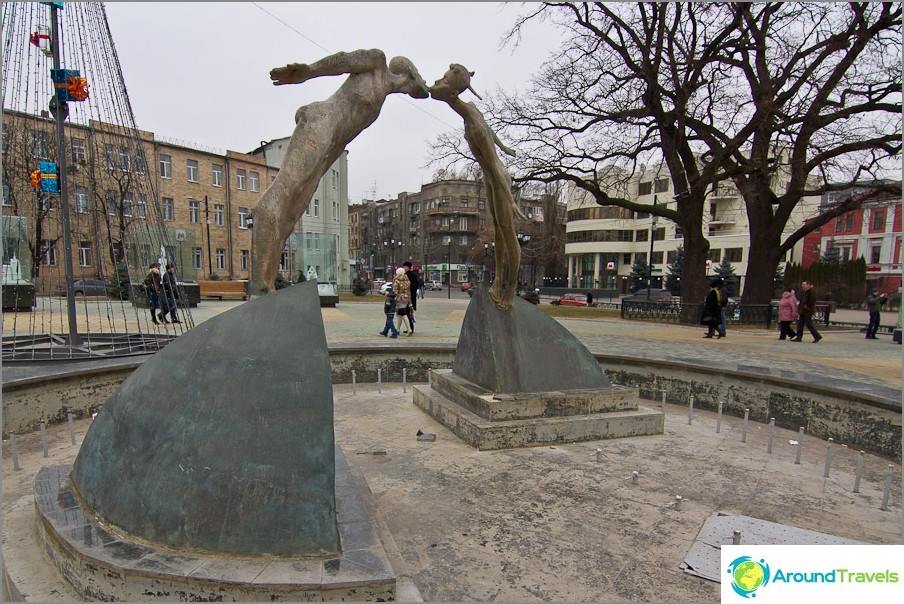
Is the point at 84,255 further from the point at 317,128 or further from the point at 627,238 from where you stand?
the point at 627,238

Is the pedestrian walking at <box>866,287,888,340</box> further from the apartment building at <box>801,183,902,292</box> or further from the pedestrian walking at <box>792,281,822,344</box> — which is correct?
the apartment building at <box>801,183,902,292</box>

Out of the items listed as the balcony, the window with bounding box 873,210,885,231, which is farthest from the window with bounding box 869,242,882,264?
the balcony

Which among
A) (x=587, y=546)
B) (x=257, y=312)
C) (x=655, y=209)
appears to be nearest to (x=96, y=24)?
(x=257, y=312)

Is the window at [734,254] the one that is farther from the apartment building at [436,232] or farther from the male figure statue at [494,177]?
the male figure statue at [494,177]

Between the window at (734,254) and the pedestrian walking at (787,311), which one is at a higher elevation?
the window at (734,254)

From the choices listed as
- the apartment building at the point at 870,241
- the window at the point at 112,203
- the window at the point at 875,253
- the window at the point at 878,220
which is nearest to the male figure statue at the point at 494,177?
the window at the point at 112,203

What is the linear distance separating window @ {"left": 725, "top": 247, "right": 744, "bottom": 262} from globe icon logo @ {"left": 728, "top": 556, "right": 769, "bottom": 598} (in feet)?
171

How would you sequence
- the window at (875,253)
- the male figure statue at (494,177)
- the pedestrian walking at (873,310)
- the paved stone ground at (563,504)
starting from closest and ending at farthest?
1. the paved stone ground at (563,504)
2. the male figure statue at (494,177)
3. the pedestrian walking at (873,310)
4. the window at (875,253)

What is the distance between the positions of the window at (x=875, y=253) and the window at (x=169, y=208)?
58.4m

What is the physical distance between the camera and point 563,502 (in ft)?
12.9

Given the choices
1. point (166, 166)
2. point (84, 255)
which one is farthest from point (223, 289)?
point (166, 166)

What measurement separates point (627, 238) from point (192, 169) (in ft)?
147

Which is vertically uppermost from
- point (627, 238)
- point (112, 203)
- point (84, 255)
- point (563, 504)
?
point (627, 238)

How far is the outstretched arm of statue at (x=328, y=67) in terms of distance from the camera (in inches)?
155
